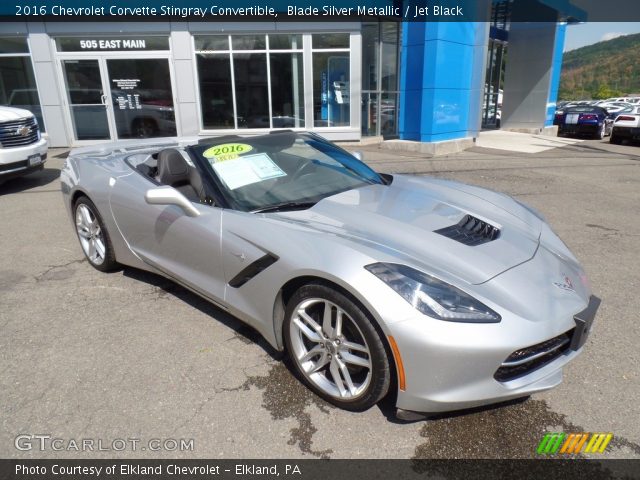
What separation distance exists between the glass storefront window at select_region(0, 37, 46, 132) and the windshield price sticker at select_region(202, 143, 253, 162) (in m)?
12.4

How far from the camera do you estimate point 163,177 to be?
3352 millimetres

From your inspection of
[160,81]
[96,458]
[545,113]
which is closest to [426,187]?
[96,458]

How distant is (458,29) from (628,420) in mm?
12736

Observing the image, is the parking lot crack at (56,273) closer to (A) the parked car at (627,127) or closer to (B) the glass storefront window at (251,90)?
(B) the glass storefront window at (251,90)

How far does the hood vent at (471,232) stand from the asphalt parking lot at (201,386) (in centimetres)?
90

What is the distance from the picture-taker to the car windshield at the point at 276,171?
292cm

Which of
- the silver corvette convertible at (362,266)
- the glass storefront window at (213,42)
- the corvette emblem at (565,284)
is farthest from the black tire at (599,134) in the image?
the corvette emblem at (565,284)

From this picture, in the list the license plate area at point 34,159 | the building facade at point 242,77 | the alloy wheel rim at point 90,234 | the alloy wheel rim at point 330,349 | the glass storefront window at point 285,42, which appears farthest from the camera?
the glass storefront window at point 285,42

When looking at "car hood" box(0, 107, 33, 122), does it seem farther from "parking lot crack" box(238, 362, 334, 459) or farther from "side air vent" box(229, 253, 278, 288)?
"parking lot crack" box(238, 362, 334, 459)

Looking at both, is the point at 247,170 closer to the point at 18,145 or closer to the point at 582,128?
the point at 18,145

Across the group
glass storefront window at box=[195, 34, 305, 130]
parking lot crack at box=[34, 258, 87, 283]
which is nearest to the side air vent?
parking lot crack at box=[34, 258, 87, 283]

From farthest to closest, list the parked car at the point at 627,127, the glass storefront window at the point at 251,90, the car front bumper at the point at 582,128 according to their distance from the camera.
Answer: the car front bumper at the point at 582,128 → the parked car at the point at 627,127 → the glass storefront window at the point at 251,90

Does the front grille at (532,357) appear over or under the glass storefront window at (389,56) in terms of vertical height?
under

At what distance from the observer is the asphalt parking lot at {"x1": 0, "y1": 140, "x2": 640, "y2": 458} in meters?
→ 2.15
